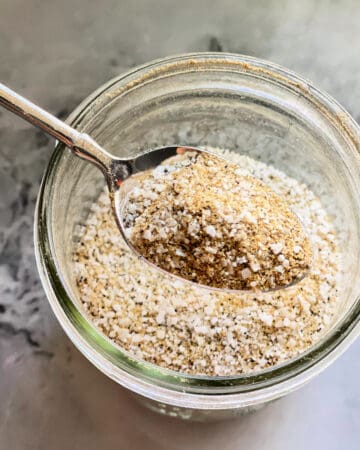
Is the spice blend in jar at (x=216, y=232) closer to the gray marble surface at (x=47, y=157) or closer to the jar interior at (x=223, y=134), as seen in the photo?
the jar interior at (x=223, y=134)

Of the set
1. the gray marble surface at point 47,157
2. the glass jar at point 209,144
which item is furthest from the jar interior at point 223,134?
the gray marble surface at point 47,157

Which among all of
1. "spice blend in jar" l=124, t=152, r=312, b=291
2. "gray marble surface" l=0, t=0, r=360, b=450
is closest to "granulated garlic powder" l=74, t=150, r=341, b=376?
"spice blend in jar" l=124, t=152, r=312, b=291

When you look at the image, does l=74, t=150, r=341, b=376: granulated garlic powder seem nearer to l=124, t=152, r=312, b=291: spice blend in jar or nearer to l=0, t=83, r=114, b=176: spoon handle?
l=124, t=152, r=312, b=291: spice blend in jar

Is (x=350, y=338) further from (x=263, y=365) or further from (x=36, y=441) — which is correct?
(x=36, y=441)

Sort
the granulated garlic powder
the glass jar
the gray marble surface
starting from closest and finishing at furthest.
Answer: the glass jar, the granulated garlic powder, the gray marble surface

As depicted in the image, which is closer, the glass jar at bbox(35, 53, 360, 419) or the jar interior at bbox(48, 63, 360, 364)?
the glass jar at bbox(35, 53, 360, 419)

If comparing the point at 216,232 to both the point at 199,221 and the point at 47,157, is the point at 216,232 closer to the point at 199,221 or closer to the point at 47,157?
the point at 199,221

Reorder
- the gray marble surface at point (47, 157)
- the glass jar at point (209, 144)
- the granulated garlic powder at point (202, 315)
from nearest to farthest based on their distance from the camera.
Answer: the glass jar at point (209, 144) → the granulated garlic powder at point (202, 315) → the gray marble surface at point (47, 157)

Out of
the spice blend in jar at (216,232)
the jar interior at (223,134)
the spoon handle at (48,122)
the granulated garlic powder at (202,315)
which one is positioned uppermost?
the jar interior at (223,134)
